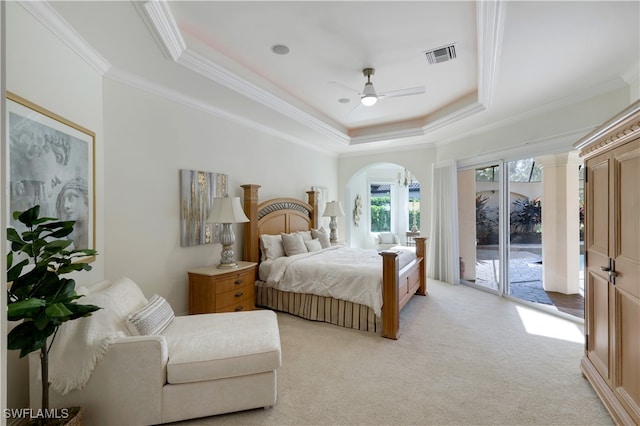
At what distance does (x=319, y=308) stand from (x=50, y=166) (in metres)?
2.80

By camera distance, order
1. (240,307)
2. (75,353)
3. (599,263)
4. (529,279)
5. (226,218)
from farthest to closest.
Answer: (529,279)
(240,307)
(226,218)
(599,263)
(75,353)

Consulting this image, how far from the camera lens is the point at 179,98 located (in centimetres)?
324

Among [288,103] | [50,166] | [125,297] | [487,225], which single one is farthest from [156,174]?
[487,225]

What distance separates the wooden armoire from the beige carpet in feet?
0.92

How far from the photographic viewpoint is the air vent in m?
2.72

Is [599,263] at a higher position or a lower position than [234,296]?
higher

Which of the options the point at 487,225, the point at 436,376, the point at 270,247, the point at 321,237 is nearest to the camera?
the point at 436,376

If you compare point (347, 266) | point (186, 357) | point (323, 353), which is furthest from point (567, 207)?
point (186, 357)

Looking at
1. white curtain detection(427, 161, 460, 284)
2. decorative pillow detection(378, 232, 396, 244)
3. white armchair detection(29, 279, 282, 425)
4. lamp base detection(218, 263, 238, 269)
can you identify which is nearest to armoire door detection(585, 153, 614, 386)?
white armchair detection(29, 279, 282, 425)

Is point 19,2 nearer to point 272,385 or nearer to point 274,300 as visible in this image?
point 272,385

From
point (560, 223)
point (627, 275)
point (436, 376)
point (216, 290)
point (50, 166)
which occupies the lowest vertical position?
point (436, 376)

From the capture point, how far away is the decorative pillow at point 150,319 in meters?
1.88

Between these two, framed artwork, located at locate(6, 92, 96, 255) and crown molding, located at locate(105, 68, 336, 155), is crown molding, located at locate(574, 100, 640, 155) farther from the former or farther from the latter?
crown molding, located at locate(105, 68, 336, 155)

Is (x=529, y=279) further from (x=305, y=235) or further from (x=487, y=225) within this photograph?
(x=305, y=235)
